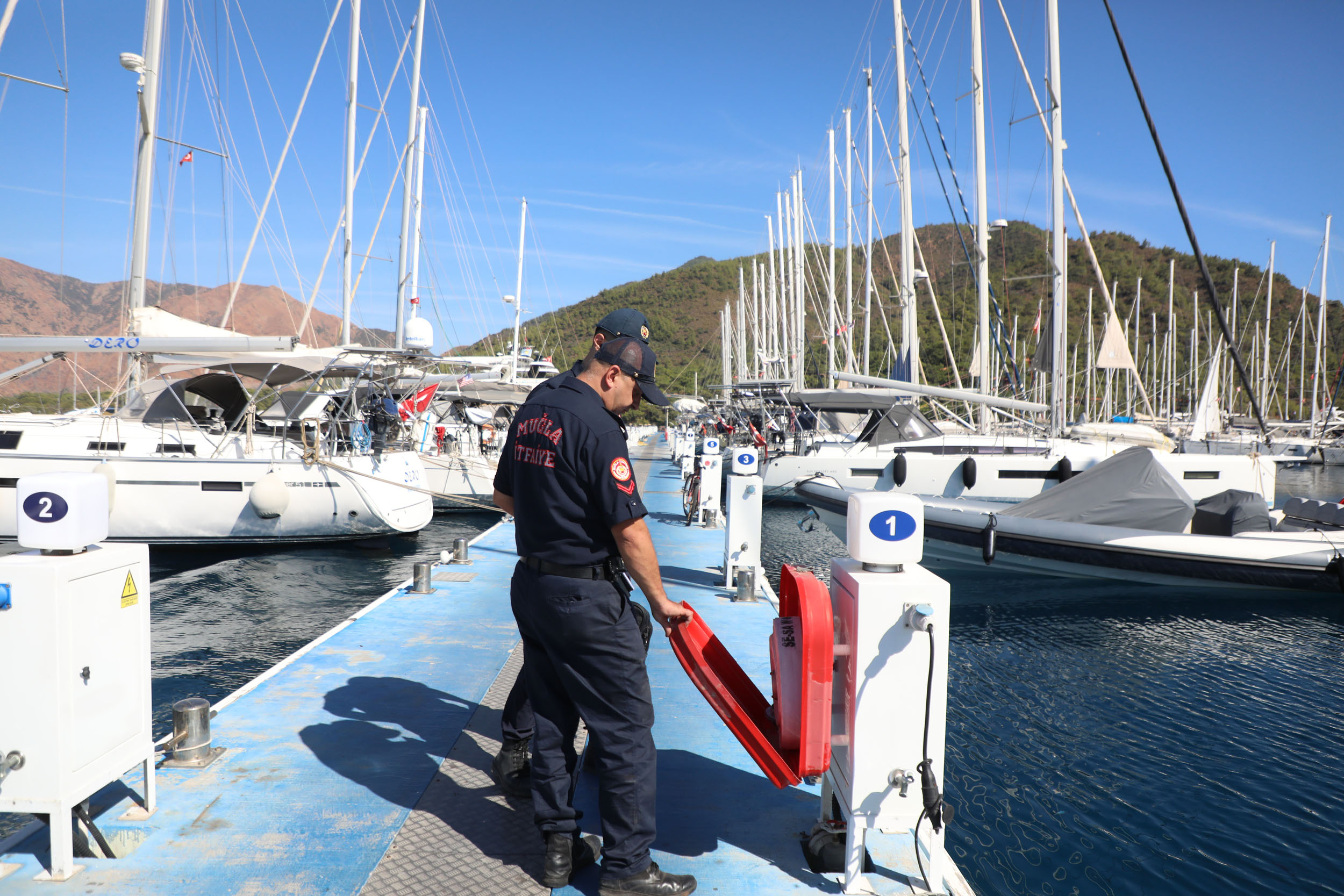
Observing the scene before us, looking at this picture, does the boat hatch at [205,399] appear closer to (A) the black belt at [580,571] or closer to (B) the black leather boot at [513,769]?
(B) the black leather boot at [513,769]

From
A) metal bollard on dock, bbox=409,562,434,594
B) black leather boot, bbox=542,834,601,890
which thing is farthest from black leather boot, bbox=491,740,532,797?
metal bollard on dock, bbox=409,562,434,594

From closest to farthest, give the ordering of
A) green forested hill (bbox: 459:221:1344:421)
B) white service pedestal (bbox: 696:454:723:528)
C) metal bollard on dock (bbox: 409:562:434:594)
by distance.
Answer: metal bollard on dock (bbox: 409:562:434:594) → white service pedestal (bbox: 696:454:723:528) → green forested hill (bbox: 459:221:1344:421)

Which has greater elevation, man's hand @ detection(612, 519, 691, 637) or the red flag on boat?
the red flag on boat

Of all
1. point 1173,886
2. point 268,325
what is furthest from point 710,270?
point 1173,886

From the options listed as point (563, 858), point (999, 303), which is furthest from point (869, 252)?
point (999, 303)

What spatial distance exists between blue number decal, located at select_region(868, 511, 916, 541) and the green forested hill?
4394 centimetres

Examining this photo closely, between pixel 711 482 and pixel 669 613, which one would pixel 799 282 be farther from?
pixel 669 613

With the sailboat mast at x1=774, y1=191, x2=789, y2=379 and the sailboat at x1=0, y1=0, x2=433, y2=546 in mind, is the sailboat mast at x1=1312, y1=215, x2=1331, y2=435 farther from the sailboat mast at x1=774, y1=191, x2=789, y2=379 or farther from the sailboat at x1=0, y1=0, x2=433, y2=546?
the sailboat at x1=0, y1=0, x2=433, y2=546

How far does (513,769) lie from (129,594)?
1648mm

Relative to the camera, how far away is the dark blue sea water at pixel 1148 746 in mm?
3896

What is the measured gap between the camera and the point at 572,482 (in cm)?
270

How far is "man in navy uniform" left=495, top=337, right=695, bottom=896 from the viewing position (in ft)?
8.70

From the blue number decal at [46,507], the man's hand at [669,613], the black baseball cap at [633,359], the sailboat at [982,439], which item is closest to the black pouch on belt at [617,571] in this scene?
the man's hand at [669,613]

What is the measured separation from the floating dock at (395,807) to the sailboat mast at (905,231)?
13783mm
